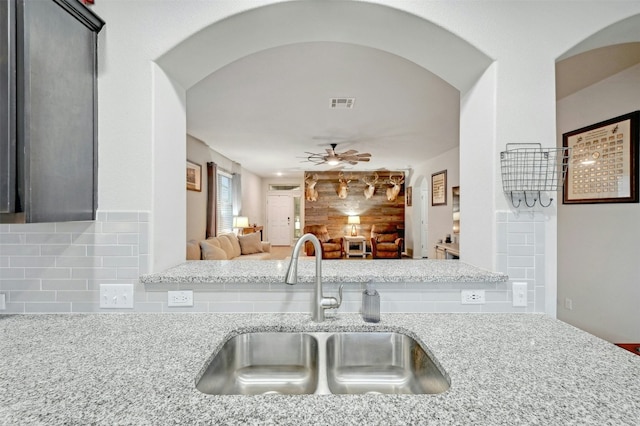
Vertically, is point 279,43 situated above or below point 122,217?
above

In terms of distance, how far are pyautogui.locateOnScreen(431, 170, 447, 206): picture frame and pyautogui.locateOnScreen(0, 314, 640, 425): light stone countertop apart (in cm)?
520

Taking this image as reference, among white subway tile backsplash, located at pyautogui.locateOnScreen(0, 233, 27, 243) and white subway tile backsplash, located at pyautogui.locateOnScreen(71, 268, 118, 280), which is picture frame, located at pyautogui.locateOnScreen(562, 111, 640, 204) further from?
white subway tile backsplash, located at pyautogui.locateOnScreen(0, 233, 27, 243)

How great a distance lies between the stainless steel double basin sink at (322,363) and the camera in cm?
123

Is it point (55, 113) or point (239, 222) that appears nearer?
point (55, 113)

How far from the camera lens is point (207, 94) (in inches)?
127

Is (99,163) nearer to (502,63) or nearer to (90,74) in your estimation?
(90,74)

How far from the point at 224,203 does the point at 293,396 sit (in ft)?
21.0

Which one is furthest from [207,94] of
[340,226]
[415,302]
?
[340,226]

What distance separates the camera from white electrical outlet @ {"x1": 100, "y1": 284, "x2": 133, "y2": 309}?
145cm

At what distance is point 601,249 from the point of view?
2.87m

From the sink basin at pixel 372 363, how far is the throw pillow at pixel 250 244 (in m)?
4.93

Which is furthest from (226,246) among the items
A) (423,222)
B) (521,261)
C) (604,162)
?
(423,222)

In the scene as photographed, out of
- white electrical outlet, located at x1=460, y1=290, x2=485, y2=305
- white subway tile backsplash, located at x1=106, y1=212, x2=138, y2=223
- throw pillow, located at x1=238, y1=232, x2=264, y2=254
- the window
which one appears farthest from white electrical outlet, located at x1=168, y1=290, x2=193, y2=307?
the window

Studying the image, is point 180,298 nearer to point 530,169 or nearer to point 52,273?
point 52,273
